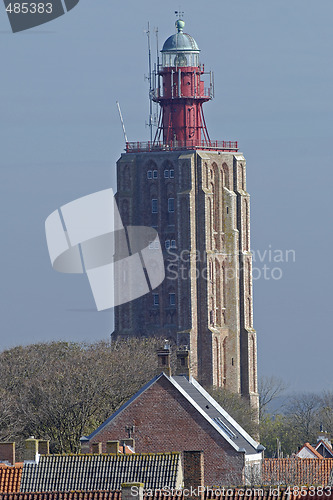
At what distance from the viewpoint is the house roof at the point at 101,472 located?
46.7 m

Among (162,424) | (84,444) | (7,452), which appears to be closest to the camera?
(7,452)

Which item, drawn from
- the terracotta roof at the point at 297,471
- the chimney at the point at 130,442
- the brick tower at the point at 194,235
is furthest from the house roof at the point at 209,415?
the brick tower at the point at 194,235

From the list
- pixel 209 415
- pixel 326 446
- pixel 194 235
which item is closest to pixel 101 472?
pixel 209 415

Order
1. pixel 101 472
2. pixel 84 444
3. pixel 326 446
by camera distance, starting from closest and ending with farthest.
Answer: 1. pixel 101 472
2. pixel 84 444
3. pixel 326 446

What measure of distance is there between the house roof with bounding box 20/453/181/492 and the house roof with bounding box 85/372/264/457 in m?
12.8

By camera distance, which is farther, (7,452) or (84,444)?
(84,444)

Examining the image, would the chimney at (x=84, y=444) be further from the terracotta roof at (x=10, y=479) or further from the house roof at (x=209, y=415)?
the terracotta roof at (x=10, y=479)

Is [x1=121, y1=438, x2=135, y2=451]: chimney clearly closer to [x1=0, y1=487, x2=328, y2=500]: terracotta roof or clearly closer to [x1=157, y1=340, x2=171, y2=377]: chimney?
[x1=157, y1=340, x2=171, y2=377]: chimney

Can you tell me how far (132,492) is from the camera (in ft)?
133

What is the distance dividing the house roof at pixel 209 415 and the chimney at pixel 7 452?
4036 millimetres

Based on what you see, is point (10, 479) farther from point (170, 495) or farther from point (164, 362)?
point (164, 362)

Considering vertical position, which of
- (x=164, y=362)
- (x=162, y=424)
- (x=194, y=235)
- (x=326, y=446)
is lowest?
(x=162, y=424)

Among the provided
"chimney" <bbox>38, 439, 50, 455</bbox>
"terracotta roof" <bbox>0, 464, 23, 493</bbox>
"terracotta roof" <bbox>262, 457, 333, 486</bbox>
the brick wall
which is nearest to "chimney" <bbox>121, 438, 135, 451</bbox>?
the brick wall

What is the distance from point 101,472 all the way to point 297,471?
37.3ft
